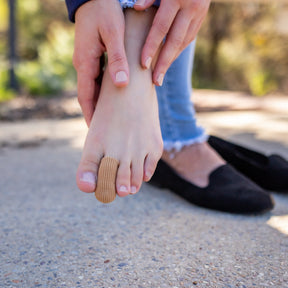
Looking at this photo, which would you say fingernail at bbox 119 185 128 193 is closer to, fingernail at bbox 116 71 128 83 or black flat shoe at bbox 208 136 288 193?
fingernail at bbox 116 71 128 83

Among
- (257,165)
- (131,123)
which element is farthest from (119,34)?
(257,165)

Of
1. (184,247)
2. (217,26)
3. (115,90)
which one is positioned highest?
(115,90)

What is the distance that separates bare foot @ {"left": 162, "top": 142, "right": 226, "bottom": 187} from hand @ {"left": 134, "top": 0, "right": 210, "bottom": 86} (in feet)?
1.22

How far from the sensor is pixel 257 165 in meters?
1.10

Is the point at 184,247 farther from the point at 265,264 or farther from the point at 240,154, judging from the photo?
the point at 240,154

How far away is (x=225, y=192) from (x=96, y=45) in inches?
19.9

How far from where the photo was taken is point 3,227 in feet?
Result: 2.62

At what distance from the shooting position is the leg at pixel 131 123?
677mm

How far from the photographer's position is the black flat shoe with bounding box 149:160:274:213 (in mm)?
894

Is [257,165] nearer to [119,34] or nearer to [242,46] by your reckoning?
[119,34]

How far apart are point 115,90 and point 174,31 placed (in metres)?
0.17

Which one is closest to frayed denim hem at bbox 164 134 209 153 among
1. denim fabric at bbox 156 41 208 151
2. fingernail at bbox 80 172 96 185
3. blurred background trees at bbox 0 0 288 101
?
denim fabric at bbox 156 41 208 151

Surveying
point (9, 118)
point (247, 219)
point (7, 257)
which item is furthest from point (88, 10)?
point (9, 118)

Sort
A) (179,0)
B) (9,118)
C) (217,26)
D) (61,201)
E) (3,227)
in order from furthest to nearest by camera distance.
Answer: (217,26), (9,118), (61,201), (3,227), (179,0)
